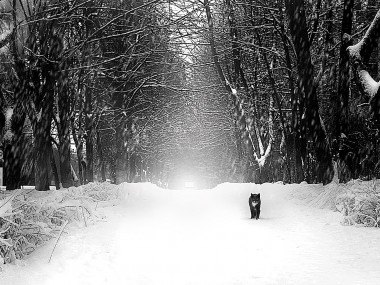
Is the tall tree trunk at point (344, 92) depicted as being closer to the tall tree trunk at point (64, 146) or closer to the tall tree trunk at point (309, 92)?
the tall tree trunk at point (309, 92)

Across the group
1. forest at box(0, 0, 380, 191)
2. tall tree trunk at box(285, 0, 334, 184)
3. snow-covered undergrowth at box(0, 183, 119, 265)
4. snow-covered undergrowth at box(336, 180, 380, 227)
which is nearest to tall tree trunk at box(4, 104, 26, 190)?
forest at box(0, 0, 380, 191)

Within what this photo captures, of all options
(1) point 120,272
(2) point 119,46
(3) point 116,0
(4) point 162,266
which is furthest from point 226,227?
(2) point 119,46

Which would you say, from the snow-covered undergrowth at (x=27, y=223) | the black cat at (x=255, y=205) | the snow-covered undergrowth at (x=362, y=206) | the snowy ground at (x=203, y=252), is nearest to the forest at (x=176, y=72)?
the snow-covered undergrowth at (x=362, y=206)

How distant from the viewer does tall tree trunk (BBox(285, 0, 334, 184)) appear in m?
13.6

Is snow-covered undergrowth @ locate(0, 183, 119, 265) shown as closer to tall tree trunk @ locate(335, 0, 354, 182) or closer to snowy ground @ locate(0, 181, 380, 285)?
snowy ground @ locate(0, 181, 380, 285)

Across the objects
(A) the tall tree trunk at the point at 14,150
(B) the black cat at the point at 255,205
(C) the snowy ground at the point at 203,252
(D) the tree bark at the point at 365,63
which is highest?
(D) the tree bark at the point at 365,63

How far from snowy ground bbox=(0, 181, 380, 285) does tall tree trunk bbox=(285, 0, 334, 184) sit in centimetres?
380

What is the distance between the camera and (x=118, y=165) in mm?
23188

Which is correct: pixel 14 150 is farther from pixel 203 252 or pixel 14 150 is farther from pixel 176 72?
pixel 203 252

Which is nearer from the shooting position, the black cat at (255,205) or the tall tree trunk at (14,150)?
the black cat at (255,205)

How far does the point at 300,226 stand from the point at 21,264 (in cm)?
626

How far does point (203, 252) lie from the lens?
6.18 metres

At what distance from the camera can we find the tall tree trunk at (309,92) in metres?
13.6

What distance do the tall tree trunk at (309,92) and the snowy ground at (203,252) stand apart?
380 centimetres
